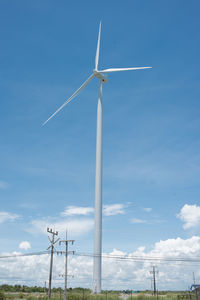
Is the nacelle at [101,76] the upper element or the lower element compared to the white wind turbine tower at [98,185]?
upper

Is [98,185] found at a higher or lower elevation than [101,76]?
lower

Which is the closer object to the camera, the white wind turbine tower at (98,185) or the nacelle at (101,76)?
the white wind turbine tower at (98,185)

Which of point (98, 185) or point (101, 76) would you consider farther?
point (101, 76)

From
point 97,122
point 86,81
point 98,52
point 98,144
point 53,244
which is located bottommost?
point 53,244

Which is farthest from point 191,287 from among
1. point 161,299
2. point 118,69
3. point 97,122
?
point 118,69

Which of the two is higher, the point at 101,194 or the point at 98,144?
the point at 98,144

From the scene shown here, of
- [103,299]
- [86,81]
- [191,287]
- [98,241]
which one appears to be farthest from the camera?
[191,287]

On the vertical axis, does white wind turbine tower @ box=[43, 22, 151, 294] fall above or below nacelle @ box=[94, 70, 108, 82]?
below

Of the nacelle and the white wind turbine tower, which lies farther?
the nacelle

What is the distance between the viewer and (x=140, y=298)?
57312 mm

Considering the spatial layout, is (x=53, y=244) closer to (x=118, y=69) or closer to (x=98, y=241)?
(x=98, y=241)

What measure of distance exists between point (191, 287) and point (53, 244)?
3883 centimetres

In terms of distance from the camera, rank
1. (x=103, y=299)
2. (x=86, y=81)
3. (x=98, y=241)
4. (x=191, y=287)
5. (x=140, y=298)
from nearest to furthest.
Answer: (x=103, y=299), (x=140, y=298), (x=98, y=241), (x=86, y=81), (x=191, y=287)

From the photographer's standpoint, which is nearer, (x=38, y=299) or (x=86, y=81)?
(x=38, y=299)
